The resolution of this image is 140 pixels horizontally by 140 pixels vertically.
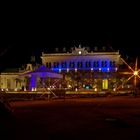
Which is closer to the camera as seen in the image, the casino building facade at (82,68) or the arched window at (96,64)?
the casino building facade at (82,68)

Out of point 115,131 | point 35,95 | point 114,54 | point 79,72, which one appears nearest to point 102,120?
point 115,131

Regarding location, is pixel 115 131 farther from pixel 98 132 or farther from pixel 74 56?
pixel 74 56

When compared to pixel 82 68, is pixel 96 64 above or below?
above

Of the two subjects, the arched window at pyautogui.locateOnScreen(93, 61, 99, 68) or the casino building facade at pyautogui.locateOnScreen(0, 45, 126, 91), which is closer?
the casino building facade at pyautogui.locateOnScreen(0, 45, 126, 91)

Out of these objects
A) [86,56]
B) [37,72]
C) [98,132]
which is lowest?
[98,132]

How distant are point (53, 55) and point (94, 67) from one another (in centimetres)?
814

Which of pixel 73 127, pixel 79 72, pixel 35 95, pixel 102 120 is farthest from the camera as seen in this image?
pixel 79 72

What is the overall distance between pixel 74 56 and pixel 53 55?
13.4 feet

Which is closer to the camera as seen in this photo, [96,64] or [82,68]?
[96,64]

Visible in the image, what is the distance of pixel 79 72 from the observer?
64.8 m

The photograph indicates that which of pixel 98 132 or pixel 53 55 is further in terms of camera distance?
pixel 53 55

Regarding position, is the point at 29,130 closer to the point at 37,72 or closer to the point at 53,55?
the point at 37,72

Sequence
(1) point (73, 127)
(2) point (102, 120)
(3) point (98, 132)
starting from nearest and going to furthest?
(3) point (98, 132)
(1) point (73, 127)
(2) point (102, 120)

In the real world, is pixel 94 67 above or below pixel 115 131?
above
